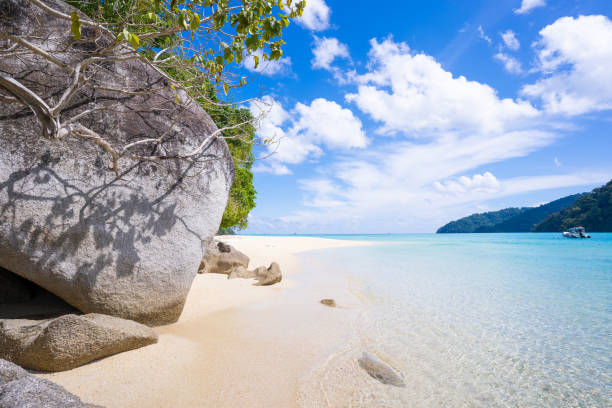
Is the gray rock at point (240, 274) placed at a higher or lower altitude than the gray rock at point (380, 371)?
higher

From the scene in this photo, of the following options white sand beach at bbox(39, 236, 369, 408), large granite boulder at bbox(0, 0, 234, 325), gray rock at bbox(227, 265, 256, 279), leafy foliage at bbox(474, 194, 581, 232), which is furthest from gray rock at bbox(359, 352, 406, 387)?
leafy foliage at bbox(474, 194, 581, 232)

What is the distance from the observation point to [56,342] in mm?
2820

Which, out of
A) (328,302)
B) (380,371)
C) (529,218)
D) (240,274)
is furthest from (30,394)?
(529,218)

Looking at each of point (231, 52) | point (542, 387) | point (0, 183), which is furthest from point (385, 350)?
point (0, 183)

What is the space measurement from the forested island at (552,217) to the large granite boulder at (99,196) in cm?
8176

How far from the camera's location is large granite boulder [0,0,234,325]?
3479 mm

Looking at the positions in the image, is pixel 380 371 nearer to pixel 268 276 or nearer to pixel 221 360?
pixel 221 360

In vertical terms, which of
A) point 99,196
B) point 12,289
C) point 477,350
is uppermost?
point 99,196

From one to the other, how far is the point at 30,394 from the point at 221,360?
2141 millimetres

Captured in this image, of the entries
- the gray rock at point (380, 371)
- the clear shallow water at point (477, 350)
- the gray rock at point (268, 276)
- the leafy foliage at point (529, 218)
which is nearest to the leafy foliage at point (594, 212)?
the leafy foliage at point (529, 218)

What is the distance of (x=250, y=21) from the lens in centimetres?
236

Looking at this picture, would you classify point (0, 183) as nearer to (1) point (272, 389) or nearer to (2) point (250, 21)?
(2) point (250, 21)

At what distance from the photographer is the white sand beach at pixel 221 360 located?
2.67 m

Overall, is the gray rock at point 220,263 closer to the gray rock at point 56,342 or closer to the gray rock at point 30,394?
→ the gray rock at point 56,342
